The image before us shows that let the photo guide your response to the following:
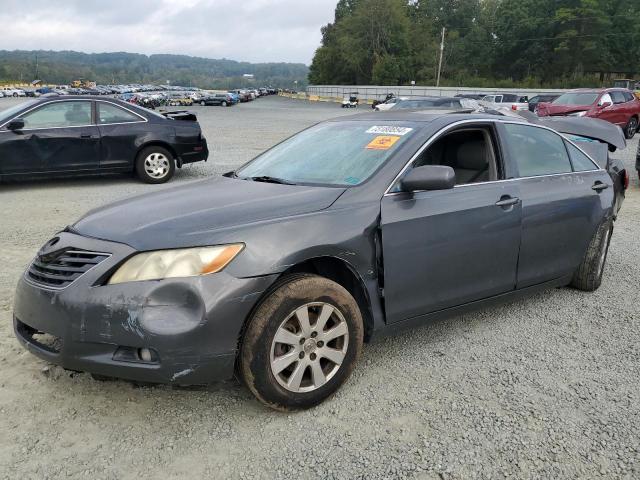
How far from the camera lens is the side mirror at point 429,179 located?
3.05 m

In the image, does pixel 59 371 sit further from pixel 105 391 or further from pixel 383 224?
pixel 383 224

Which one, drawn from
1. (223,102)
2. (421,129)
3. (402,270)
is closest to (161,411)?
(402,270)

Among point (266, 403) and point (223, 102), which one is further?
point (223, 102)

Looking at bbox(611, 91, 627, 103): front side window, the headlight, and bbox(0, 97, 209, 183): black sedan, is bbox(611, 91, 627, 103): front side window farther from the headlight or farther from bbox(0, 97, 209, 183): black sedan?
the headlight

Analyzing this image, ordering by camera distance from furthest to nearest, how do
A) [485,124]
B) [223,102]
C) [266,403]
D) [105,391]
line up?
1. [223,102]
2. [485,124]
3. [105,391]
4. [266,403]

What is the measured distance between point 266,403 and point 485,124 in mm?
2371

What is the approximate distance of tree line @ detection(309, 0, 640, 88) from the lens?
219 ft

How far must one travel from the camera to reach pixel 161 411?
112 inches

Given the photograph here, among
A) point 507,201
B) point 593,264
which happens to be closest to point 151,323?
point 507,201

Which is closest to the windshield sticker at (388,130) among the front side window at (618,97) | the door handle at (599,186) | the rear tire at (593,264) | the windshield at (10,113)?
the door handle at (599,186)

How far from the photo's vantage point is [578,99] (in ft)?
58.7

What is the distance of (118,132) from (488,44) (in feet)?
276

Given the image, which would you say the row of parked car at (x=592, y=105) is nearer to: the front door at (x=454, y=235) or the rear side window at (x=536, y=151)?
the rear side window at (x=536, y=151)

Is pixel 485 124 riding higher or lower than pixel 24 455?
higher
